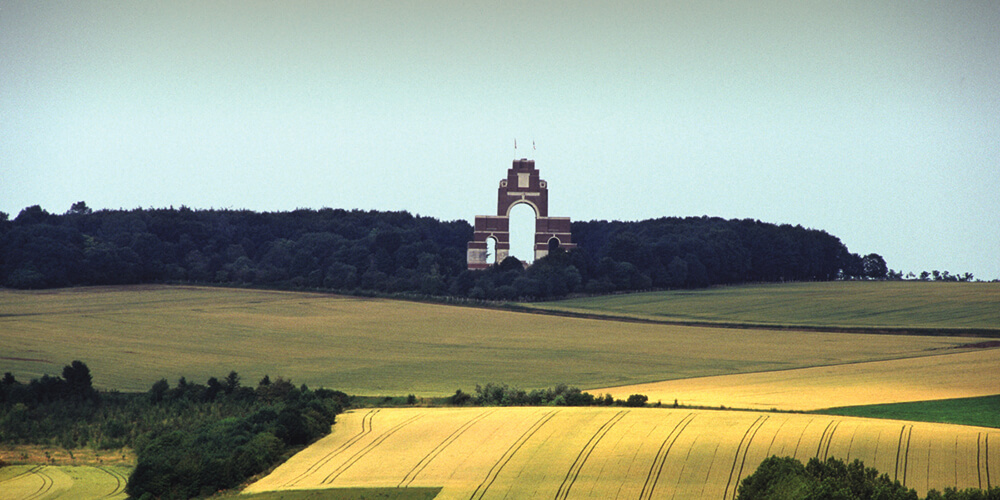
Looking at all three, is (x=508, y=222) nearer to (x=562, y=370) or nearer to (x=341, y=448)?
(x=562, y=370)

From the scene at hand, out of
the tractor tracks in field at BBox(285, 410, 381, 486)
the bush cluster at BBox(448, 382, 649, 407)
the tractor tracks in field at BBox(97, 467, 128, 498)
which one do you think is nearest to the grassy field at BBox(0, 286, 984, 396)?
the bush cluster at BBox(448, 382, 649, 407)

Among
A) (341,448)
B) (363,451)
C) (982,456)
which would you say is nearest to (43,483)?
(341,448)

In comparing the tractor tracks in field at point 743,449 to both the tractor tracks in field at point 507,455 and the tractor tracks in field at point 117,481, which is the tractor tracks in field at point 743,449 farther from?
the tractor tracks in field at point 117,481

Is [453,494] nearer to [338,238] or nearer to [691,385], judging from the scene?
[691,385]

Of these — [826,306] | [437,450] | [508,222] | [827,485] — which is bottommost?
[437,450]

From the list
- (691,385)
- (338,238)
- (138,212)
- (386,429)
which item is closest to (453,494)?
(386,429)

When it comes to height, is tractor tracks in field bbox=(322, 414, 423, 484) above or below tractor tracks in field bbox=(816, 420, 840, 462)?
below

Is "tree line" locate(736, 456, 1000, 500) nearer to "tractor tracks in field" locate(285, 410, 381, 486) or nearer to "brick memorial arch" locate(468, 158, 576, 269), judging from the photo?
"tractor tracks in field" locate(285, 410, 381, 486)
